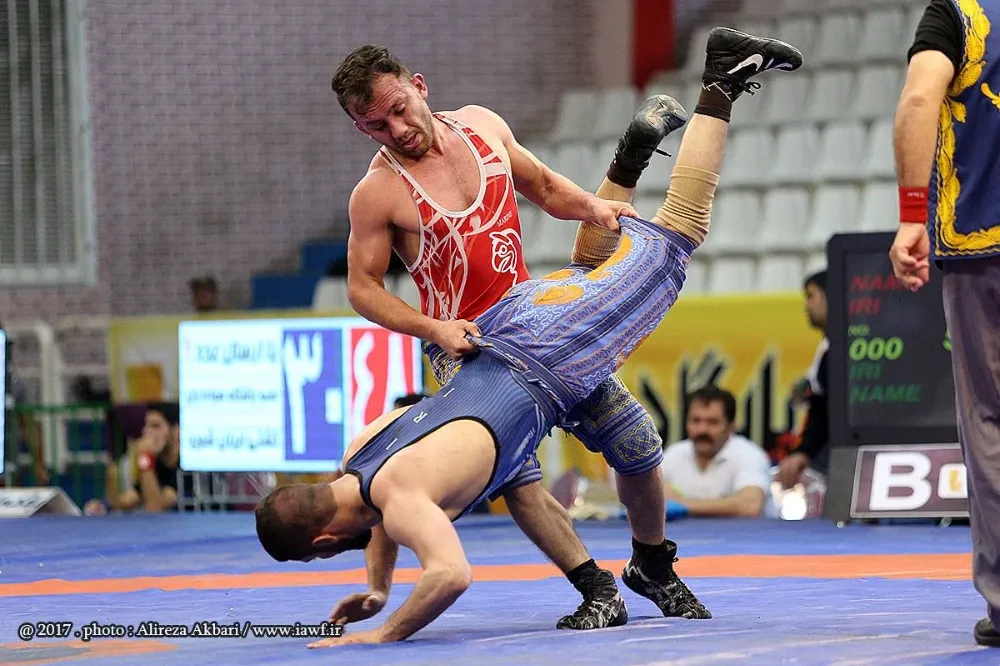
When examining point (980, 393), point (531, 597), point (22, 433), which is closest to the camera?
point (980, 393)

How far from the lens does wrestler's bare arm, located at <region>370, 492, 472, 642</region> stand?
3248mm

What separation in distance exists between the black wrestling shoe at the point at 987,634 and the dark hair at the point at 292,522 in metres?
1.32

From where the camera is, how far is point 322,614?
13.4 feet

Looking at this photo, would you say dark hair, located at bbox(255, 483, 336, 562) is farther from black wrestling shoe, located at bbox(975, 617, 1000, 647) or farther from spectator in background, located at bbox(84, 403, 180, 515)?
spectator in background, located at bbox(84, 403, 180, 515)

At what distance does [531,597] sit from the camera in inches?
173

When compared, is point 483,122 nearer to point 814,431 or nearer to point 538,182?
point 538,182

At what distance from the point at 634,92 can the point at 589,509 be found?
584 centimetres

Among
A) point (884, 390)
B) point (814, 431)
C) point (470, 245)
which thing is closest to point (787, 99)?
point (814, 431)

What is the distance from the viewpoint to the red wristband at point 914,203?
3.06m

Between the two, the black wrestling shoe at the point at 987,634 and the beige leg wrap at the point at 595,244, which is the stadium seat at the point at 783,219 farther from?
the black wrestling shoe at the point at 987,634

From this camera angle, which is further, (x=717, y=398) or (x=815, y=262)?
(x=815, y=262)

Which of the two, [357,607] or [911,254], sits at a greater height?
[911,254]

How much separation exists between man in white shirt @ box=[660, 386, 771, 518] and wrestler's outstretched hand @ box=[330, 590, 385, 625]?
3.68 meters

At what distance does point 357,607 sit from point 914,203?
4.99 feet
